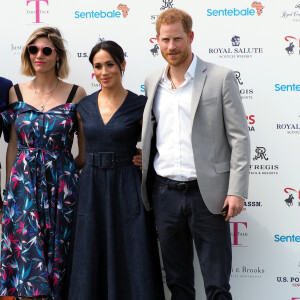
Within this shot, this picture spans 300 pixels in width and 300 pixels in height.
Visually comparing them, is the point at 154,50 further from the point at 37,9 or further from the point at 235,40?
the point at 37,9

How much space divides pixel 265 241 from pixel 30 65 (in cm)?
180

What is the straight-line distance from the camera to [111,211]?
2467 millimetres

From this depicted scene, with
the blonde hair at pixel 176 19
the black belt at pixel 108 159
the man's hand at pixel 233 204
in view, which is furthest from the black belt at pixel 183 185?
the blonde hair at pixel 176 19

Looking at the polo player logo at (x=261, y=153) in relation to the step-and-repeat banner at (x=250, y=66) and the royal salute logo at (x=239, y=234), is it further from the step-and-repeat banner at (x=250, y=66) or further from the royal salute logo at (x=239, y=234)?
the royal salute logo at (x=239, y=234)

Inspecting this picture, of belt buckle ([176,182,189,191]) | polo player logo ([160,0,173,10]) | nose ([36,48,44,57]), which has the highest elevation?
polo player logo ([160,0,173,10])

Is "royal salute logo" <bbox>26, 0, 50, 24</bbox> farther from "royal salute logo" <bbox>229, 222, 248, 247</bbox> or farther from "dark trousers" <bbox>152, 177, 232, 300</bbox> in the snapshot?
"royal salute logo" <bbox>229, 222, 248, 247</bbox>

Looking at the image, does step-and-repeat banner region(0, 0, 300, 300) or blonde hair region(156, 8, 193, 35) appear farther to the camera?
step-and-repeat banner region(0, 0, 300, 300)

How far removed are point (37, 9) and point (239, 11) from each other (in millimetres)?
1268

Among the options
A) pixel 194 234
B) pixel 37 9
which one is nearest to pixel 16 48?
pixel 37 9

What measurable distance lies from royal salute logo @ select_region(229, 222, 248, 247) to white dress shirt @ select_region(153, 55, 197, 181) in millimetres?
889

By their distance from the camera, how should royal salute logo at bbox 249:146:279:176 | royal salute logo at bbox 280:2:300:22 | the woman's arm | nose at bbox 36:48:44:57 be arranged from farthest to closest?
royal salute logo at bbox 249:146:279:176, royal salute logo at bbox 280:2:300:22, the woman's arm, nose at bbox 36:48:44:57

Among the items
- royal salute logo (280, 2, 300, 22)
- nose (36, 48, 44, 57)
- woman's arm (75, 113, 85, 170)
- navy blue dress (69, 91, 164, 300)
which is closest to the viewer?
navy blue dress (69, 91, 164, 300)

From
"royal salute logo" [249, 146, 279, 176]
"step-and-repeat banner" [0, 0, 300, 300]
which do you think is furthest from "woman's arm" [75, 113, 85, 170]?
"royal salute logo" [249, 146, 279, 176]

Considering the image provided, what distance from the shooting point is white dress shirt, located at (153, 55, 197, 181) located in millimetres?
2299
